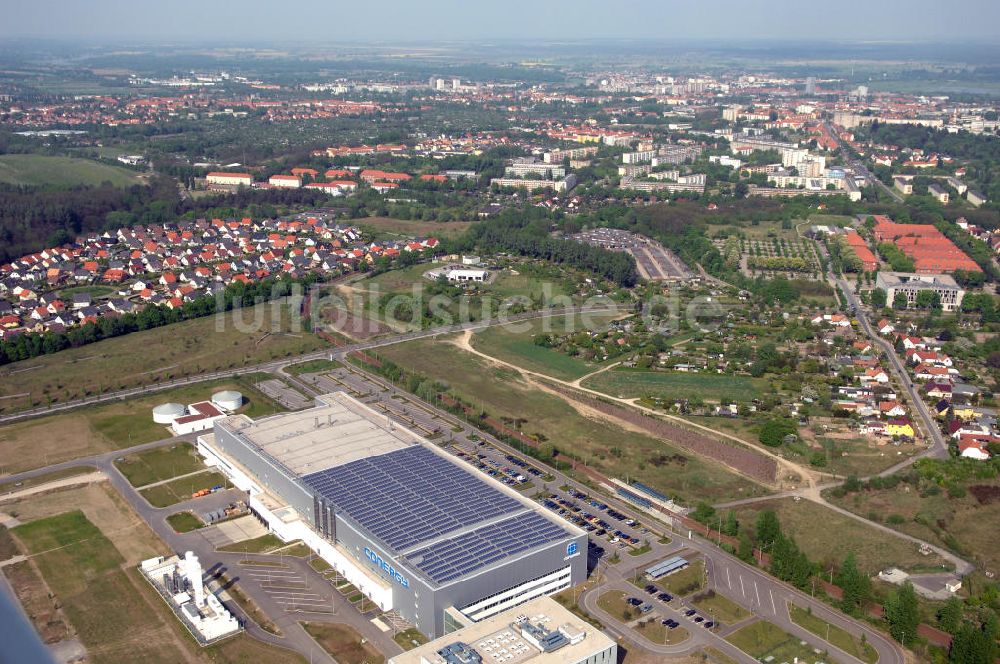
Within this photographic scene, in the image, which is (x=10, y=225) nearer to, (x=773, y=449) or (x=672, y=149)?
(x=773, y=449)

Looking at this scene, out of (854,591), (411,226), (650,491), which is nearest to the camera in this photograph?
(854,591)

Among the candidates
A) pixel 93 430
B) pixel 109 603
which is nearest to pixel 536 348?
pixel 93 430

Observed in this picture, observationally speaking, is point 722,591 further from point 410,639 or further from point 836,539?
point 410,639

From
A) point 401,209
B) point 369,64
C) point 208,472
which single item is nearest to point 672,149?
point 401,209

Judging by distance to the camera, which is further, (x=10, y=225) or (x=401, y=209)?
(x=401, y=209)

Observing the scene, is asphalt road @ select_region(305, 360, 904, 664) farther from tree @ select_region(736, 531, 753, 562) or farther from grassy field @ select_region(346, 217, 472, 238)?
grassy field @ select_region(346, 217, 472, 238)

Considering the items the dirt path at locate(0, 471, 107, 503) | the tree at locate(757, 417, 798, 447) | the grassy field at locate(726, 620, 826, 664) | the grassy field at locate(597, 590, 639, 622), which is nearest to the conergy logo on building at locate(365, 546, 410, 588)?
the grassy field at locate(597, 590, 639, 622)
